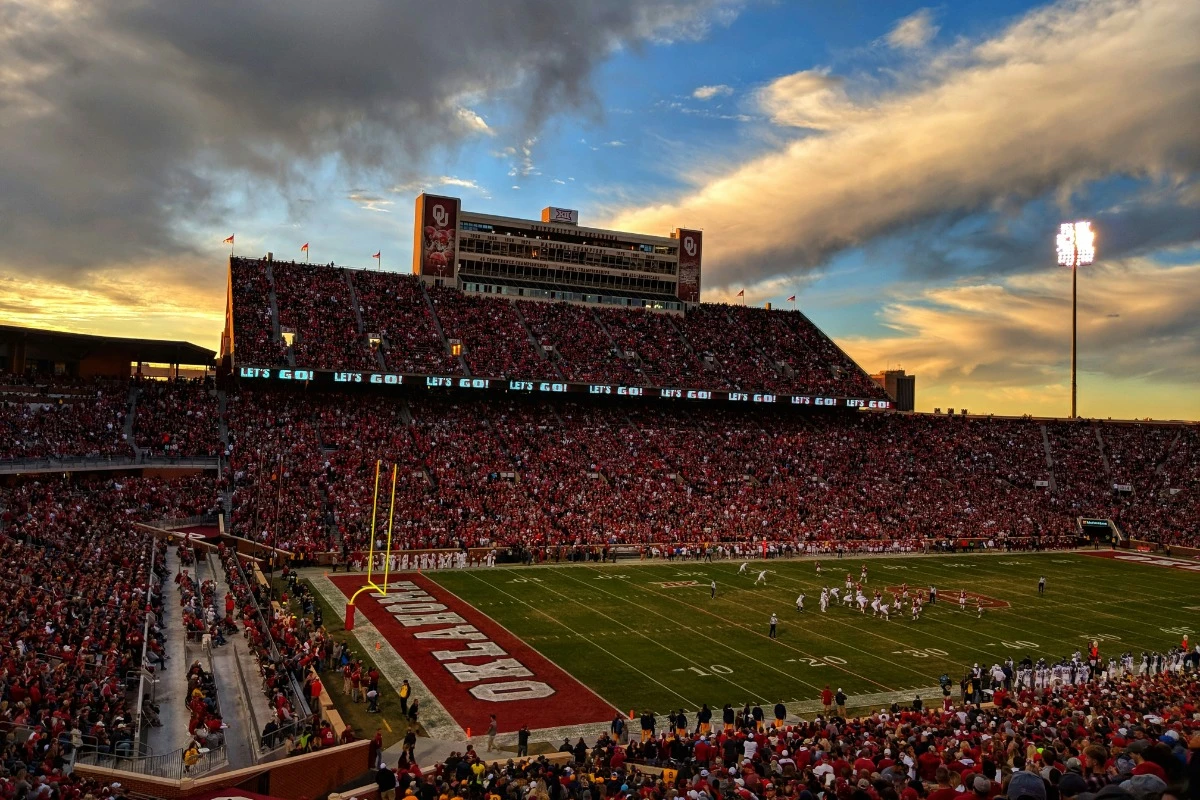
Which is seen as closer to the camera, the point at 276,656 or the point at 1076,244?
the point at 276,656

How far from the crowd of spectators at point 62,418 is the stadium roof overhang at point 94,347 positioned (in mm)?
2194

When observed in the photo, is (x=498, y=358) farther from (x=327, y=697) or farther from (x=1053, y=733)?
(x=1053, y=733)

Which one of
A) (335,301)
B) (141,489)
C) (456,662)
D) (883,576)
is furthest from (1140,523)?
(141,489)

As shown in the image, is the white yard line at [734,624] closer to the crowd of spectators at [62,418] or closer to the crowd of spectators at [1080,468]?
the crowd of spectators at [62,418]

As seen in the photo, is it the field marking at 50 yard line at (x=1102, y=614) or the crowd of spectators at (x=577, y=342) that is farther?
the crowd of spectators at (x=577, y=342)

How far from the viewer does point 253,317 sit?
51.1m

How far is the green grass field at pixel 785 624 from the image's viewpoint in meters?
23.9

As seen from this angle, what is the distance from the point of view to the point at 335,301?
56.4 m

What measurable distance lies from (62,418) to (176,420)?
5.11m

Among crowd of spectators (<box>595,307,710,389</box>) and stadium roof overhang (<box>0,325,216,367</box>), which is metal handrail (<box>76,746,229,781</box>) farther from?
crowd of spectators (<box>595,307,710,389</box>)

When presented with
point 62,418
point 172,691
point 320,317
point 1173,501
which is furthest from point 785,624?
point 1173,501

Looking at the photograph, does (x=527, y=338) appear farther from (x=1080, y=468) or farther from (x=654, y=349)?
(x=1080, y=468)

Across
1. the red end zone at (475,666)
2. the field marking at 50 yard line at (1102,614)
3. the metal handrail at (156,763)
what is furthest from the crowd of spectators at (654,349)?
the metal handrail at (156,763)

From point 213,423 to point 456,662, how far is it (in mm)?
26759
